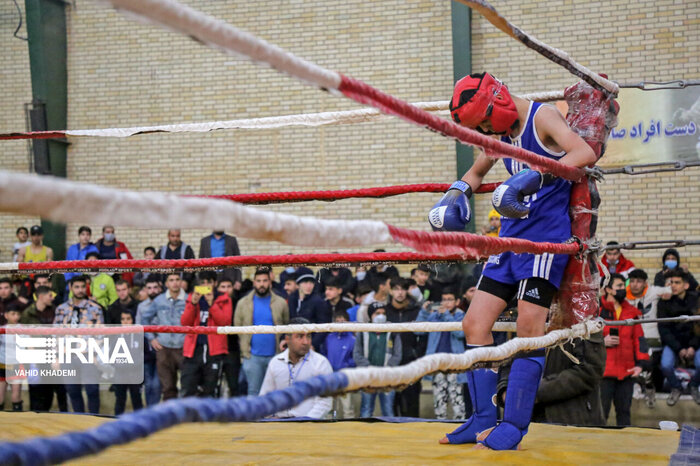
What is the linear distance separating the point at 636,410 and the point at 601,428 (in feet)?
11.2

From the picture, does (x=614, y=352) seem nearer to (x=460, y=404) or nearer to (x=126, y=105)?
(x=460, y=404)

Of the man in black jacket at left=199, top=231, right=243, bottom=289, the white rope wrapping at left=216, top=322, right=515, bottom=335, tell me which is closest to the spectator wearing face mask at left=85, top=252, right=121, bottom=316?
the man in black jacket at left=199, top=231, right=243, bottom=289

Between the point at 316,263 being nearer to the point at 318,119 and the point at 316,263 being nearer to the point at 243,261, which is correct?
the point at 243,261

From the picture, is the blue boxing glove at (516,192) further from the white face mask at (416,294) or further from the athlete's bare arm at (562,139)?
the white face mask at (416,294)

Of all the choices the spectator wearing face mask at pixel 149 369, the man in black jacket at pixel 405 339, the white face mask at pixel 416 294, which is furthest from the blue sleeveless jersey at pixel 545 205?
the spectator wearing face mask at pixel 149 369

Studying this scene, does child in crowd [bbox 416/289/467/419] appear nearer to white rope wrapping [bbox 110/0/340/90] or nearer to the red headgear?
the red headgear

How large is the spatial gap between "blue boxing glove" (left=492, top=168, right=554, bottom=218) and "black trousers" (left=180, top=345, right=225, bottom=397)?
169 inches

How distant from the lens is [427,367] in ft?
4.76

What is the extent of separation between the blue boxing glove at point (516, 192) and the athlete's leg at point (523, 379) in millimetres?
308

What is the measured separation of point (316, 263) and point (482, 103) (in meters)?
0.79

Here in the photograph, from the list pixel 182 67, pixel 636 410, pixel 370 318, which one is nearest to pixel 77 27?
pixel 182 67

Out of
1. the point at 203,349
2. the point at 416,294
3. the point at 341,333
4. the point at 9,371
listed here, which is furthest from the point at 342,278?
the point at 9,371

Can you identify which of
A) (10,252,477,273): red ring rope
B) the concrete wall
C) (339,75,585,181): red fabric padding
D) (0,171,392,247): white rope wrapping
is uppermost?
the concrete wall

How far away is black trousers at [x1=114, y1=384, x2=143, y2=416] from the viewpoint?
6371mm
